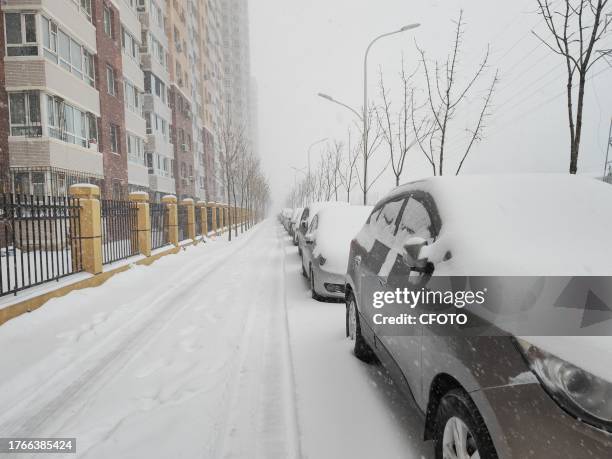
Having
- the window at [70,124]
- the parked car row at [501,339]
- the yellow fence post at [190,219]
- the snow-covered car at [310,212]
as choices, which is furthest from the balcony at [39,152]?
the parked car row at [501,339]

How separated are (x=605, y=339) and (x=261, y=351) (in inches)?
131

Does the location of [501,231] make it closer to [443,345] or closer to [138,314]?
[443,345]

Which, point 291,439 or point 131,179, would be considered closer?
point 291,439

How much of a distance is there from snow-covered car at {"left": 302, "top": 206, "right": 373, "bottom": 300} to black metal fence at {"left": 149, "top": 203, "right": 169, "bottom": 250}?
621 cm

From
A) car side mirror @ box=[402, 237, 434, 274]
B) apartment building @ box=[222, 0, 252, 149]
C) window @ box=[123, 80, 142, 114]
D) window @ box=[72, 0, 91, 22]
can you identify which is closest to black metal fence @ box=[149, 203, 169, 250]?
car side mirror @ box=[402, 237, 434, 274]

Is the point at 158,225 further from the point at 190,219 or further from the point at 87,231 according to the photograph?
the point at 87,231

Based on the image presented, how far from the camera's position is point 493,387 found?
5.00ft

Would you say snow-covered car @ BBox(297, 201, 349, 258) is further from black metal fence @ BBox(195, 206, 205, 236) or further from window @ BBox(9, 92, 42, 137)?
window @ BBox(9, 92, 42, 137)

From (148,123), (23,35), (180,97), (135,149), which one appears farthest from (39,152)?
(180,97)

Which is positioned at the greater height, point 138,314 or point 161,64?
point 161,64

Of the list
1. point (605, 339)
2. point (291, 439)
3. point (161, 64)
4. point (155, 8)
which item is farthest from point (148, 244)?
point (155, 8)

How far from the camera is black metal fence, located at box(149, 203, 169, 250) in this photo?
11.6 m

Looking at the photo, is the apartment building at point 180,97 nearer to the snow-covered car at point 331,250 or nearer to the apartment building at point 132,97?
the apartment building at point 132,97

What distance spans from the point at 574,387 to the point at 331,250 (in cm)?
504
